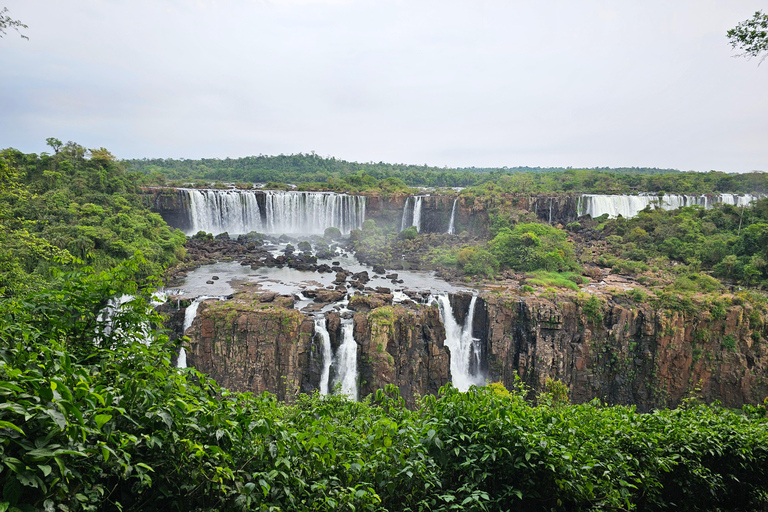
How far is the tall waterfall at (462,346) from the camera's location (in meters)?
21.8

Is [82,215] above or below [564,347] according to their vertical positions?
above

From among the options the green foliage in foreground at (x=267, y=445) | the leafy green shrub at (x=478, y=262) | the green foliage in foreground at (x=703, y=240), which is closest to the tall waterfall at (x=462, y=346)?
the leafy green shrub at (x=478, y=262)

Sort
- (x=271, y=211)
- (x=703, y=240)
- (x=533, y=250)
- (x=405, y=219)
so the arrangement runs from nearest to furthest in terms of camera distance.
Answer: (x=533, y=250), (x=703, y=240), (x=271, y=211), (x=405, y=219)

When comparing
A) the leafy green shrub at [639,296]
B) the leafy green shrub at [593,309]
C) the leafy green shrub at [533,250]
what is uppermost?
the leafy green shrub at [533,250]

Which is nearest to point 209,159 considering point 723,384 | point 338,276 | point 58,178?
point 58,178

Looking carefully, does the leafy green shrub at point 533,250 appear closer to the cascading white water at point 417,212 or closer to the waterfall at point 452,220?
the waterfall at point 452,220

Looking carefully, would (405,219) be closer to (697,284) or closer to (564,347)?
(564,347)

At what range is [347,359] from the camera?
1920 cm

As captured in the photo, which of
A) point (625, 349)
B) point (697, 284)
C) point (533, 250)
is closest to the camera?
point (625, 349)

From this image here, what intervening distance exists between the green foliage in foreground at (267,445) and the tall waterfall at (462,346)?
1590 centimetres

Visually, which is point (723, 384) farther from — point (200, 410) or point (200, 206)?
point (200, 206)

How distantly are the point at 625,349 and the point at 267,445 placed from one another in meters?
22.9

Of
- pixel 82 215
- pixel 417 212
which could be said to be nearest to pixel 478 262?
pixel 417 212

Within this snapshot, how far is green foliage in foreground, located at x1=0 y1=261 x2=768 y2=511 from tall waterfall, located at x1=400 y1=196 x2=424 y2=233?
1472 inches
